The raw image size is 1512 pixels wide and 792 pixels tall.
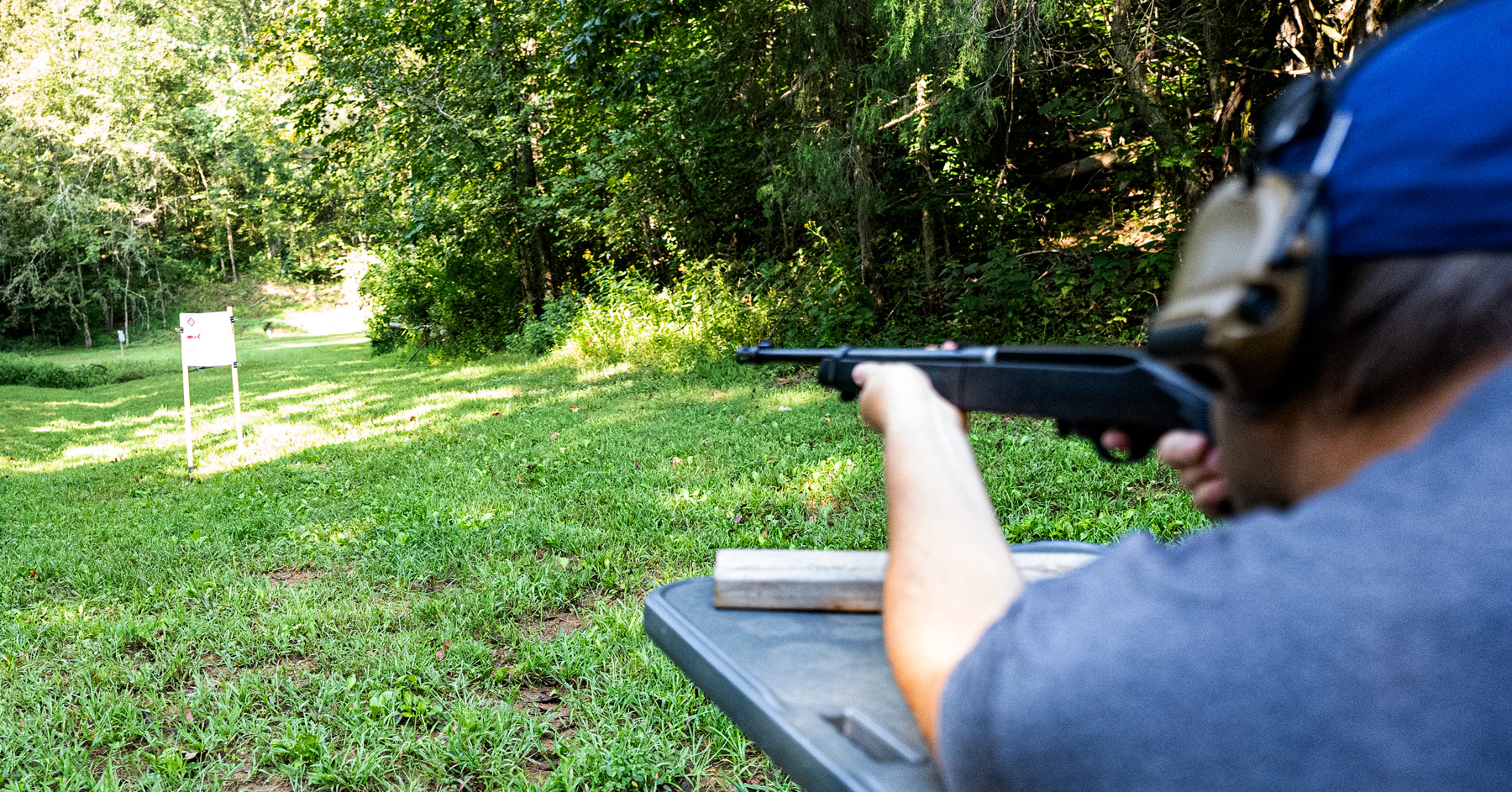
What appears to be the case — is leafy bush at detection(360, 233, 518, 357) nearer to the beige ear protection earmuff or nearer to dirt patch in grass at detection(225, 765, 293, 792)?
dirt patch in grass at detection(225, 765, 293, 792)

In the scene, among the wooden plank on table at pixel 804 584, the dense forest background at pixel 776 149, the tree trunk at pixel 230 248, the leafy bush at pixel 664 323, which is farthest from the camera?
the tree trunk at pixel 230 248

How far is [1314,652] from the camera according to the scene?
600mm

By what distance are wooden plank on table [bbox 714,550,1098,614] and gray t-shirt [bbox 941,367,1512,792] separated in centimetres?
73

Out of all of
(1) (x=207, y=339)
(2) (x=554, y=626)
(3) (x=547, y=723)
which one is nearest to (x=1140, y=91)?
(2) (x=554, y=626)

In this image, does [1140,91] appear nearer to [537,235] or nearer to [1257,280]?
[1257,280]

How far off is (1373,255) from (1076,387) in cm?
45

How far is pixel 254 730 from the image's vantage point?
2928mm

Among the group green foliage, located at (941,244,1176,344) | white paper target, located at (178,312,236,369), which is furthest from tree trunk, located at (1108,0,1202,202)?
white paper target, located at (178,312,236,369)

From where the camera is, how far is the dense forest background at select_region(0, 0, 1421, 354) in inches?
291

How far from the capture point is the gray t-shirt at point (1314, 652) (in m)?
0.58

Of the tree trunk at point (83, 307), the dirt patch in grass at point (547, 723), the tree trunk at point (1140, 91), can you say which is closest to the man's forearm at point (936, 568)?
the dirt patch in grass at point (547, 723)

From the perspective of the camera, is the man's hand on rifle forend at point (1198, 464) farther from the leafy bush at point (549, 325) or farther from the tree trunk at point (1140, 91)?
the leafy bush at point (549, 325)

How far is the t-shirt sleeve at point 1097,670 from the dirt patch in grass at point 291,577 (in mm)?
4357

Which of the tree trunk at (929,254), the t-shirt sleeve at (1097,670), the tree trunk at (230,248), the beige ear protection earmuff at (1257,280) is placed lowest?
the t-shirt sleeve at (1097,670)
